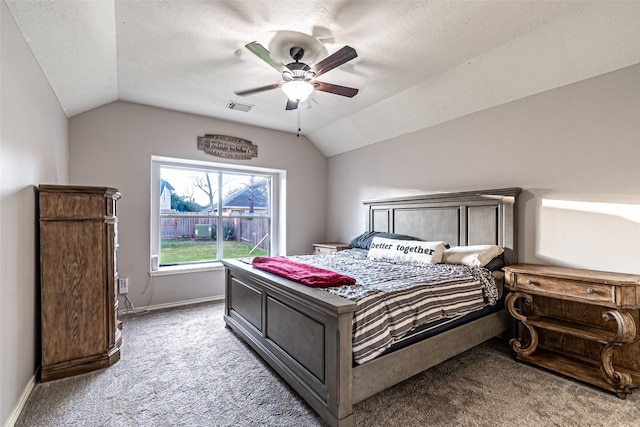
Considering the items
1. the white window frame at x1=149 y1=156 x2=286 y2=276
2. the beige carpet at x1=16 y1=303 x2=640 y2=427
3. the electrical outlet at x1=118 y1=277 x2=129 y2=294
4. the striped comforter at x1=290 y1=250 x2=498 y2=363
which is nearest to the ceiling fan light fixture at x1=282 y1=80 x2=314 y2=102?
the striped comforter at x1=290 y1=250 x2=498 y2=363

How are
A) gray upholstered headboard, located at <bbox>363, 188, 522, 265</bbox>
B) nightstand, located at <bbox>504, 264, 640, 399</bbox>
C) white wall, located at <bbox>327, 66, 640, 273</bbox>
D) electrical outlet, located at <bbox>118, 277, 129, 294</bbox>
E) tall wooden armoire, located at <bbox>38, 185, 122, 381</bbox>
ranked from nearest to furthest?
nightstand, located at <bbox>504, 264, 640, 399</bbox>
tall wooden armoire, located at <bbox>38, 185, 122, 381</bbox>
white wall, located at <bbox>327, 66, 640, 273</bbox>
gray upholstered headboard, located at <bbox>363, 188, 522, 265</bbox>
electrical outlet, located at <bbox>118, 277, 129, 294</bbox>

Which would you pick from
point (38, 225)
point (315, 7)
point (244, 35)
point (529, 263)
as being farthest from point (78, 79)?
point (529, 263)

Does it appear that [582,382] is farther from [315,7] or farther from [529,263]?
[315,7]

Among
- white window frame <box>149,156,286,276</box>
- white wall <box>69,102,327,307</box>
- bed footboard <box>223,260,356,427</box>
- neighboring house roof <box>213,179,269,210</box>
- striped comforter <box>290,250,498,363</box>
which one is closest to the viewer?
bed footboard <box>223,260,356,427</box>

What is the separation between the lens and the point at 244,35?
229 centimetres

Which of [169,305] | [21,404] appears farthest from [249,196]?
[21,404]

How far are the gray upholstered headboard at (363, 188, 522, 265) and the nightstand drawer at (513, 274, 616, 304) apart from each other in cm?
47

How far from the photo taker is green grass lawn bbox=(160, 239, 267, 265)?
416 centimetres

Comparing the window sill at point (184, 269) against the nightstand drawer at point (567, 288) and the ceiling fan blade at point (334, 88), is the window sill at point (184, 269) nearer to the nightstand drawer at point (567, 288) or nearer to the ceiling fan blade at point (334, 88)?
the ceiling fan blade at point (334, 88)

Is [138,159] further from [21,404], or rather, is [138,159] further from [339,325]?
[339,325]

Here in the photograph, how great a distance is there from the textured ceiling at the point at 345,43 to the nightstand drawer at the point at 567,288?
1688mm

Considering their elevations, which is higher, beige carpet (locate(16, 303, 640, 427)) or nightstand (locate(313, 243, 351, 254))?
nightstand (locate(313, 243, 351, 254))

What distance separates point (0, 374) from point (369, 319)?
1976 mm

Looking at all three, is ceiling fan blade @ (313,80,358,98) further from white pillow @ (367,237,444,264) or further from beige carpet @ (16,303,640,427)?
beige carpet @ (16,303,640,427)
